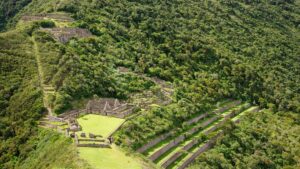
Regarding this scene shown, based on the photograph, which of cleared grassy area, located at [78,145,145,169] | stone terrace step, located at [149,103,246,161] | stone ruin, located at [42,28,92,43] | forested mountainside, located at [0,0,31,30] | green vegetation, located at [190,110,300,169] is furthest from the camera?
forested mountainside, located at [0,0,31,30]

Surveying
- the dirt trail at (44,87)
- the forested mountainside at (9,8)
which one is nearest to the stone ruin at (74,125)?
the dirt trail at (44,87)

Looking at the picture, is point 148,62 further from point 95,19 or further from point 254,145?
point 254,145

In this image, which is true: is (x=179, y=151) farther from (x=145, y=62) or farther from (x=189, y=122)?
(x=145, y=62)

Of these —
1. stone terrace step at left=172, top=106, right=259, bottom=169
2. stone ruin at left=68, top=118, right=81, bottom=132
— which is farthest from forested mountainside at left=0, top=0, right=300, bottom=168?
stone ruin at left=68, top=118, right=81, bottom=132

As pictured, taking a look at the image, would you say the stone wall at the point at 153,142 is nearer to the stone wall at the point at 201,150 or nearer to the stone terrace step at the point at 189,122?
the stone terrace step at the point at 189,122

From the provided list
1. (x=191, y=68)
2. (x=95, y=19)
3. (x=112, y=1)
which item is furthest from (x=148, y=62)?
(x=112, y=1)

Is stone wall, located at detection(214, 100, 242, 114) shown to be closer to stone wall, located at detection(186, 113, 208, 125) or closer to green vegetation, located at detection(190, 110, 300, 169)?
green vegetation, located at detection(190, 110, 300, 169)

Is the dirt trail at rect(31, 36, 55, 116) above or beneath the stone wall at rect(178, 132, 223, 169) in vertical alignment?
above
